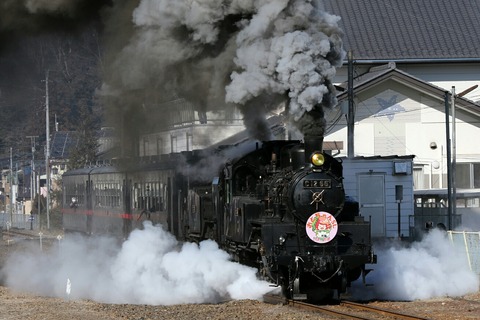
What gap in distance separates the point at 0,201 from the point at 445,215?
73630 millimetres

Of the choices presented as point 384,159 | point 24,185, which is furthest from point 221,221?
point 24,185

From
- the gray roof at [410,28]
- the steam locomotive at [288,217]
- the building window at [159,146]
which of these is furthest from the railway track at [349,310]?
the gray roof at [410,28]

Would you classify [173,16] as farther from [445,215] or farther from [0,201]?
[0,201]

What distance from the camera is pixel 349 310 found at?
15.2 meters

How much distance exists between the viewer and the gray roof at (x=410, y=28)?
4781cm

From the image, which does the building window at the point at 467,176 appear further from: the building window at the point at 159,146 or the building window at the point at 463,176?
the building window at the point at 159,146

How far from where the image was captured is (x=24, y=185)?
3718 inches

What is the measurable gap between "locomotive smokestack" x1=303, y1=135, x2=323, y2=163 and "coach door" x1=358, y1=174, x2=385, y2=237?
12.8 metres

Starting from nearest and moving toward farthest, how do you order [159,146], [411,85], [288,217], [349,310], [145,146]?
[349,310], [288,217], [145,146], [159,146], [411,85]

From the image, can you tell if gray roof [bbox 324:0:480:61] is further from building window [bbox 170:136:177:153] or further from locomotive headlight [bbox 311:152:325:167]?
locomotive headlight [bbox 311:152:325:167]

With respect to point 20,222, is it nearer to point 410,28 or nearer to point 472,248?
point 410,28

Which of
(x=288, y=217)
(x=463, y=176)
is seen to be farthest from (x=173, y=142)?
(x=463, y=176)

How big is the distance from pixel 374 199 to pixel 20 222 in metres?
43.3

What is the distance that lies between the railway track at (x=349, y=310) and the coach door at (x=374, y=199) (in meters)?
12.1
